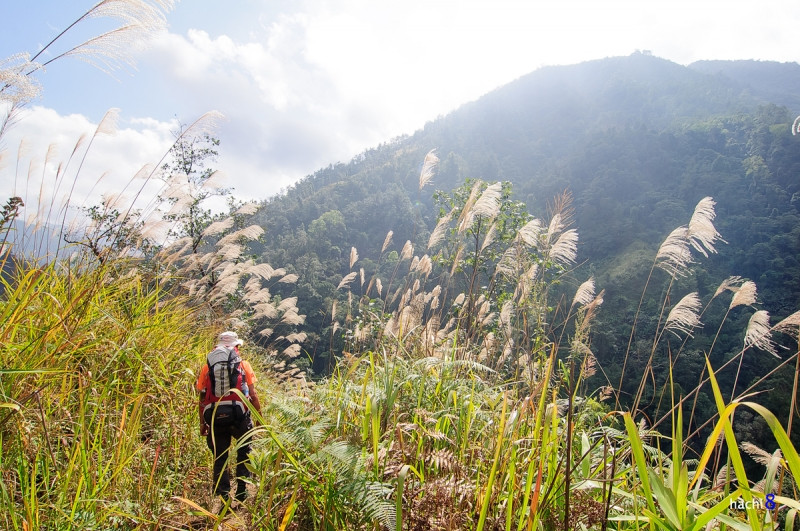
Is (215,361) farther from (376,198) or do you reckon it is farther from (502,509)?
(376,198)

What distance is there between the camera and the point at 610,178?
7888cm

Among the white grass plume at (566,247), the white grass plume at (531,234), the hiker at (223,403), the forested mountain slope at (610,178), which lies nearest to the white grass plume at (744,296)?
the white grass plume at (566,247)

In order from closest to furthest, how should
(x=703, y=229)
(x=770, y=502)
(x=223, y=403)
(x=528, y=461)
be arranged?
(x=770, y=502)
(x=528, y=461)
(x=703, y=229)
(x=223, y=403)

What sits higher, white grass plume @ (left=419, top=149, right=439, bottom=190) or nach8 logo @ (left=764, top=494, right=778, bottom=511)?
white grass plume @ (left=419, top=149, right=439, bottom=190)

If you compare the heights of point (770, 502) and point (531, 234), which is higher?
point (531, 234)

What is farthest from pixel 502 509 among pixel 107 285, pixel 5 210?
pixel 107 285

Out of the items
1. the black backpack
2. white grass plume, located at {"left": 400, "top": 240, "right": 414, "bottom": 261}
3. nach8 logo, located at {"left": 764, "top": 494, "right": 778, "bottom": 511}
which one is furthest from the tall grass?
white grass plume, located at {"left": 400, "top": 240, "right": 414, "bottom": 261}

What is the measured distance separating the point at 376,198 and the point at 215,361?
230ft

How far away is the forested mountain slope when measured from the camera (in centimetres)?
4356

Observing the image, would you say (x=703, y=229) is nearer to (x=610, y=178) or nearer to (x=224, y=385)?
(x=224, y=385)

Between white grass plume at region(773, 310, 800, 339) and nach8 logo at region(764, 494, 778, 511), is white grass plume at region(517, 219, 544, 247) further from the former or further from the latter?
nach8 logo at region(764, 494, 778, 511)

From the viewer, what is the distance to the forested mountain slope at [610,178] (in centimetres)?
4356

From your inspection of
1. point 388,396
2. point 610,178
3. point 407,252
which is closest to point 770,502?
point 388,396

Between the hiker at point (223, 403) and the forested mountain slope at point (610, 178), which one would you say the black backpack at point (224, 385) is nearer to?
the hiker at point (223, 403)
